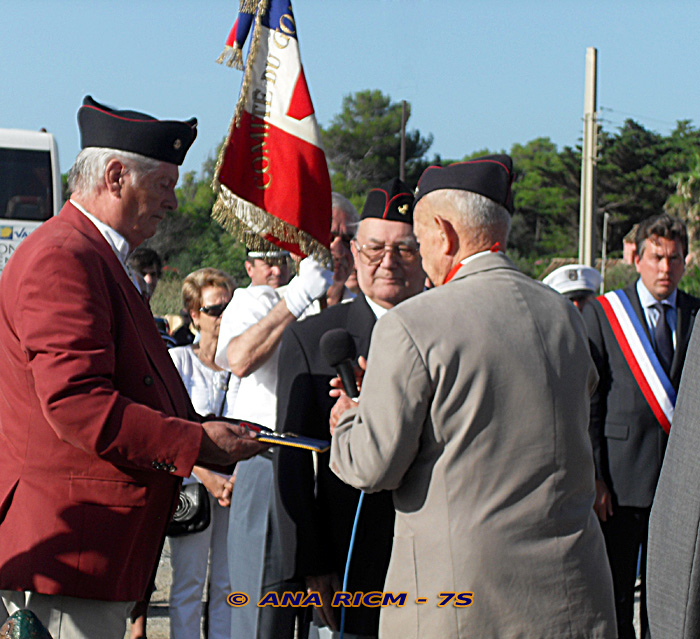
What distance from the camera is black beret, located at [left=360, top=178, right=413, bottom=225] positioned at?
12.0 feet

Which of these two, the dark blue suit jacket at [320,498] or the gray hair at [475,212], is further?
the dark blue suit jacket at [320,498]

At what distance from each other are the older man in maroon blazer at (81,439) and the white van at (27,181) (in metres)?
14.4

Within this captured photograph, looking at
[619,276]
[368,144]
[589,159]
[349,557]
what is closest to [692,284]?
[589,159]

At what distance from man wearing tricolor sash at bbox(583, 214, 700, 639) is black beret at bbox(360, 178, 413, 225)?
1.86 meters

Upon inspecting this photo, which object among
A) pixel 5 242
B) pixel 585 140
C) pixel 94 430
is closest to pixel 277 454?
pixel 94 430

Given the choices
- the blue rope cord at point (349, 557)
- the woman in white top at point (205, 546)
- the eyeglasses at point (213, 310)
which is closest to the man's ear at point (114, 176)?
the blue rope cord at point (349, 557)

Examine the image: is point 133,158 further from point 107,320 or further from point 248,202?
point 248,202

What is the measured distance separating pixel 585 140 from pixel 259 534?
19.6 metres

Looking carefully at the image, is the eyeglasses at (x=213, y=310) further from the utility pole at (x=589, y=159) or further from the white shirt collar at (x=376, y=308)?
the utility pole at (x=589, y=159)

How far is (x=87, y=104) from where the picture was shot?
291cm

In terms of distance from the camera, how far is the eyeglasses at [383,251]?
363cm

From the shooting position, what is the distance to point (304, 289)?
13.3 feet

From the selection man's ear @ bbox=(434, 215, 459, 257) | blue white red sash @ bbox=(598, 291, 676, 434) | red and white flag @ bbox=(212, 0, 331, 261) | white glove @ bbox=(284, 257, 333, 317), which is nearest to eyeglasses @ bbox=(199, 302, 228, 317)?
red and white flag @ bbox=(212, 0, 331, 261)

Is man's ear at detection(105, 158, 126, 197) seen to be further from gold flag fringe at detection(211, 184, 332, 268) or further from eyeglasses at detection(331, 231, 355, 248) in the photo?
eyeglasses at detection(331, 231, 355, 248)
